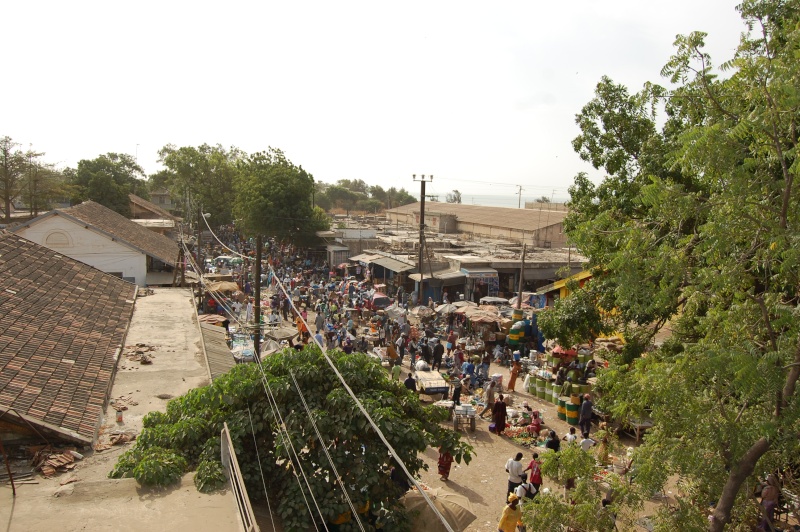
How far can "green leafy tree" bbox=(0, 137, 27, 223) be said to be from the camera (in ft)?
139

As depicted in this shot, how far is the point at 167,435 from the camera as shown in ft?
26.3

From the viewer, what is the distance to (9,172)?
43.2 meters

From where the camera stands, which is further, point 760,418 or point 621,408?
point 621,408

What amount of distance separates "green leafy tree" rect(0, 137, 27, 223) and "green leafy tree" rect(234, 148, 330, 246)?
1622 cm

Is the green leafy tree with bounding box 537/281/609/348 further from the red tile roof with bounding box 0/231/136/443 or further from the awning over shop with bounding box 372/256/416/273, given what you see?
the awning over shop with bounding box 372/256/416/273

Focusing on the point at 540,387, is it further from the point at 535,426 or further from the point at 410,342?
the point at 410,342

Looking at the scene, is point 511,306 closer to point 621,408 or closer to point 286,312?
point 286,312

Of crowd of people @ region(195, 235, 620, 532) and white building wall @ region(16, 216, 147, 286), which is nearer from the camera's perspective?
crowd of people @ region(195, 235, 620, 532)

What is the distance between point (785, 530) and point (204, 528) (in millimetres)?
8335

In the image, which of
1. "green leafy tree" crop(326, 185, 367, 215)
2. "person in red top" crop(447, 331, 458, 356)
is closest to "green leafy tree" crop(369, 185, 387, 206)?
"green leafy tree" crop(326, 185, 367, 215)

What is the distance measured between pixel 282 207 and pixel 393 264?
45.6 ft

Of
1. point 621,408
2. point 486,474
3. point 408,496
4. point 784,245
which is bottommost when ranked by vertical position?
point 486,474

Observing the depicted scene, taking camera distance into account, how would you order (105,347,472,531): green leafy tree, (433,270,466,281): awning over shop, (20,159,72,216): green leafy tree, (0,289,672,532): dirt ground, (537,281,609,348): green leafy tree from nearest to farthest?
(0,289,672,532): dirt ground, (105,347,472,531): green leafy tree, (537,281,609,348): green leafy tree, (433,270,466,281): awning over shop, (20,159,72,216): green leafy tree

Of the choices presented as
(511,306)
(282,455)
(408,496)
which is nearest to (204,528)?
(282,455)
